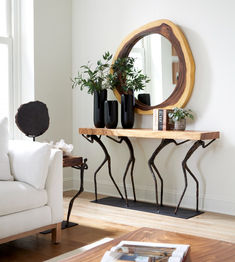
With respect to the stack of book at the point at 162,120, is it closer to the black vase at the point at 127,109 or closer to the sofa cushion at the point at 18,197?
the black vase at the point at 127,109

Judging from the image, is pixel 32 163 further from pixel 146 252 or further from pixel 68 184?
pixel 68 184

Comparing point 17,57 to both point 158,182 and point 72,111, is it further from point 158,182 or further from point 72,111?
point 158,182

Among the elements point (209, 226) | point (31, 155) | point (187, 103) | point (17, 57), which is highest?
point (17, 57)

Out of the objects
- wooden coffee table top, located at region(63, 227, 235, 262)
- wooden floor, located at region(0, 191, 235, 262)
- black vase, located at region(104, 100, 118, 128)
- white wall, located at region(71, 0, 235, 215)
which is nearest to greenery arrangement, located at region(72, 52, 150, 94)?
black vase, located at region(104, 100, 118, 128)

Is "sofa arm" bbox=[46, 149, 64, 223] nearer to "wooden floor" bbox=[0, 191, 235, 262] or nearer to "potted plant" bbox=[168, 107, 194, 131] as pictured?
"wooden floor" bbox=[0, 191, 235, 262]

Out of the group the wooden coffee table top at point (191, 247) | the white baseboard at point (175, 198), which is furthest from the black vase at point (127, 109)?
the wooden coffee table top at point (191, 247)

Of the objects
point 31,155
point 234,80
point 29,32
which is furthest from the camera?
point 29,32

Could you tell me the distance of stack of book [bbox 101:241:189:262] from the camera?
1733 mm

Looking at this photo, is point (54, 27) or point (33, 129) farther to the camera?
point (54, 27)

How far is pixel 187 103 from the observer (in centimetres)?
432

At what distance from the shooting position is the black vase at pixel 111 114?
14.8 ft

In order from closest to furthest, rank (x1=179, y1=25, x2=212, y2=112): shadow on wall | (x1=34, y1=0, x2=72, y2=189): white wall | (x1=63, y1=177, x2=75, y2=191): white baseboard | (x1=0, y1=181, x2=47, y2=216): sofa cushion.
Result: 1. (x1=0, y1=181, x2=47, y2=216): sofa cushion
2. (x1=179, y1=25, x2=212, y2=112): shadow on wall
3. (x1=34, y1=0, x2=72, y2=189): white wall
4. (x1=63, y1=177, x2=75, y2=191): white baseboard

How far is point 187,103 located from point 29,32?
1856 millimetres

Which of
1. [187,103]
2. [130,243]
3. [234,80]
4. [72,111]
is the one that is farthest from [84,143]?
Result: [130,243]
